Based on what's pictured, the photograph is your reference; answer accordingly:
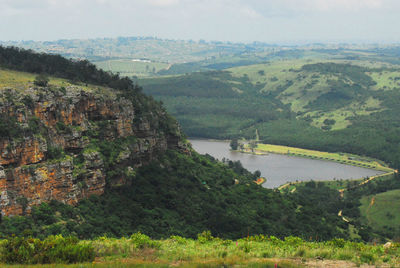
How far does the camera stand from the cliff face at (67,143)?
140ft

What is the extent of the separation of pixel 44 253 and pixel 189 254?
347 inches

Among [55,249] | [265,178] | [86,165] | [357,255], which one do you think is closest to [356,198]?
[265,178]

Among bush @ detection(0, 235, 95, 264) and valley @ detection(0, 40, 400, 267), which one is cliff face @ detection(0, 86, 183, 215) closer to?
valley @ detection(0, 40, 400, 267)

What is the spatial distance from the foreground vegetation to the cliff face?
14.5 metres

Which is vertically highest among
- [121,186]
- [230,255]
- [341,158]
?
[230,255]

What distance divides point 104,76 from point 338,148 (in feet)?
474

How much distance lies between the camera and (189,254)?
2895 centimetres

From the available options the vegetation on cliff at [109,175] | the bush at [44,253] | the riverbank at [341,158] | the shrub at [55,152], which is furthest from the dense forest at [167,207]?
the riverbank at [341,158]

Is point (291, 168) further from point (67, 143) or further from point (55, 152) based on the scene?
point (55, 152)

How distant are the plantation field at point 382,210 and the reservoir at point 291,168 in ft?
104

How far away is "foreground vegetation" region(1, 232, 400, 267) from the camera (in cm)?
2659

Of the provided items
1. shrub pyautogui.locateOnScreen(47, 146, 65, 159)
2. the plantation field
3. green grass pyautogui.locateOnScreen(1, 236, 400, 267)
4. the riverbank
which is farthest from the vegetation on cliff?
the riverbank

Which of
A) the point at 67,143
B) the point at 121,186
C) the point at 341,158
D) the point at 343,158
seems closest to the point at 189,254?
the point at 67,143

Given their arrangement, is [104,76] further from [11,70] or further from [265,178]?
[265,178]
